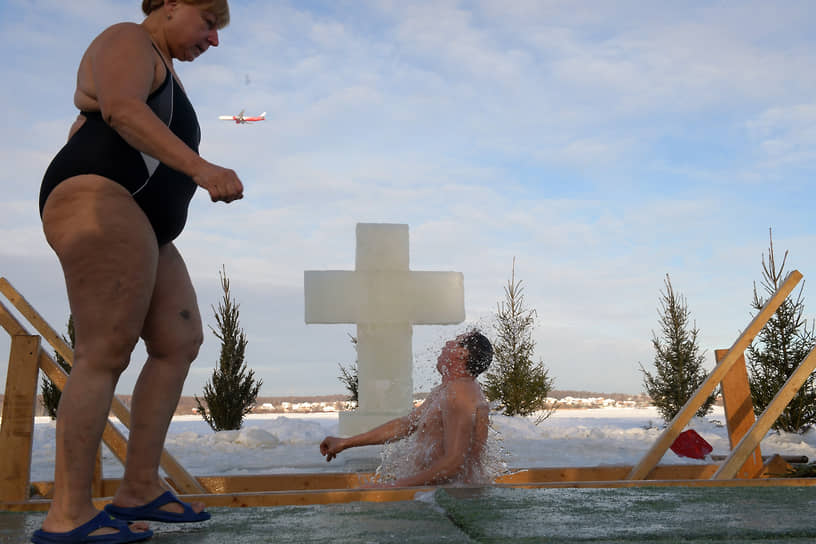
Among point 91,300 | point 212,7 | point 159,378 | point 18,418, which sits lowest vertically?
point 18,418

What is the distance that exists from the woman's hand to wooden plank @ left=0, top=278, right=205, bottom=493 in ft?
6.93

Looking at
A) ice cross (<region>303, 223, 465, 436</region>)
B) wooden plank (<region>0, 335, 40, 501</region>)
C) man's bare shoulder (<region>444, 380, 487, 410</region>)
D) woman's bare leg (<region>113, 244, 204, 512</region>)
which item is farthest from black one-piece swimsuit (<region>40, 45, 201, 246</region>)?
ice cross (<region>303, 223, 465, 436</region>)

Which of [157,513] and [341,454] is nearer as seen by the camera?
[157,513]

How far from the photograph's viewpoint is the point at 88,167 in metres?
1.74

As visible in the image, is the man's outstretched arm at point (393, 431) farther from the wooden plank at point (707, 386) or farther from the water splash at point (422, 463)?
the wooden plank at point (707, 386)

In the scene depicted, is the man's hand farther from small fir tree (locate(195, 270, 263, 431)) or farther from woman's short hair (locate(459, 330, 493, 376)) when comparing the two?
small fir tree (locate(195, 270, 263, 431))

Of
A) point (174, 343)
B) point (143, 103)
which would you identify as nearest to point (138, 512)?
Answer: point (174, 343)

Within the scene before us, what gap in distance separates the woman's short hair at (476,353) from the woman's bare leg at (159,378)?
1907 mm

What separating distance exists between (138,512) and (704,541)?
4.45ft

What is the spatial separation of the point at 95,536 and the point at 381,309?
287 inches

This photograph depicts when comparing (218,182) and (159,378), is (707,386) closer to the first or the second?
(159,378)

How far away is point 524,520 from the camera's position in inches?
71.5

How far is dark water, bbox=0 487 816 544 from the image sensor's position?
5.27ft

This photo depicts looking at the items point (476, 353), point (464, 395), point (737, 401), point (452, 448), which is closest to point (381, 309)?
point (737, 401)
